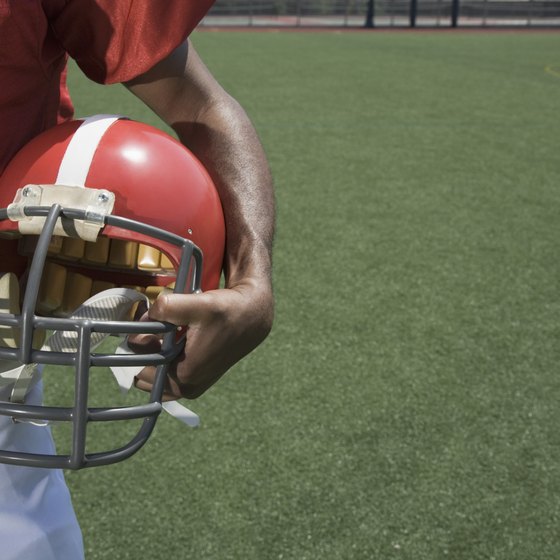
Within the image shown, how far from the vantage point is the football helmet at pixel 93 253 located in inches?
32.0

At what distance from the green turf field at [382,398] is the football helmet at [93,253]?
0.93m

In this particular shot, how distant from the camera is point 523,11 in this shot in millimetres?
26641

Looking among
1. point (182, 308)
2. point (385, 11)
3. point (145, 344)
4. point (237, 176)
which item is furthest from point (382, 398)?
point (385, 11)

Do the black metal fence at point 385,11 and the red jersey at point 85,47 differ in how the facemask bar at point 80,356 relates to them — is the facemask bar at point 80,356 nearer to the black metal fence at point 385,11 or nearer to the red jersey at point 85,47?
the red jersey at point 85,47

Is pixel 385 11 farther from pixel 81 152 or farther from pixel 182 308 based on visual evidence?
pixel 182 308

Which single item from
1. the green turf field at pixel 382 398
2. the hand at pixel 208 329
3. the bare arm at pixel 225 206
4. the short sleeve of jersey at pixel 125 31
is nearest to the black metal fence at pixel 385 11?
the green turf field at pixel 382 398

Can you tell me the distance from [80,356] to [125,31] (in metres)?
0.42

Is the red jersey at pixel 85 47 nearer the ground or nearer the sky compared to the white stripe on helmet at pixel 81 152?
nearer the sky

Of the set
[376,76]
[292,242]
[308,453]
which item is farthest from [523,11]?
[308,453]

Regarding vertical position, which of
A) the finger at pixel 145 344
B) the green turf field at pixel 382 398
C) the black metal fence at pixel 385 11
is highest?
the finger at pixel 145 344

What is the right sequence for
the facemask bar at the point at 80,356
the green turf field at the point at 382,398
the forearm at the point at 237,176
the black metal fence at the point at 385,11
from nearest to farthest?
1. the facemask bar at the point at 80,356
2. the forearm at the point at 237,176
3. the green turf field at the point at 382,398
4. the black metal fence at the point at 385,11

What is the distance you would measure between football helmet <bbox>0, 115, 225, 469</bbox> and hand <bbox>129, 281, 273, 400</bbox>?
0.06 ft

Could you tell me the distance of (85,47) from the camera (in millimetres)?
1005

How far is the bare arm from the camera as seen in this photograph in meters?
0.91
